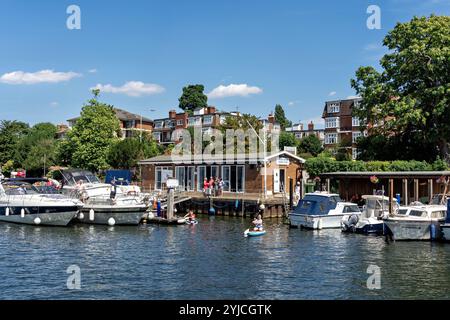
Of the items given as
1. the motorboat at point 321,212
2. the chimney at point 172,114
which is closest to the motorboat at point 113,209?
the motorboat at point 321,212

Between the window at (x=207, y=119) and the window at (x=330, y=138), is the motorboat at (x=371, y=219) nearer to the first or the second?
the window at (x=330, y=138)

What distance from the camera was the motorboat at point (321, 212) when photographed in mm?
36156

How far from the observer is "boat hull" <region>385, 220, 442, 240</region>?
100ft

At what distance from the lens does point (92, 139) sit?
77.6 metres

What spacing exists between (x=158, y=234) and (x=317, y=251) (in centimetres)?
1153

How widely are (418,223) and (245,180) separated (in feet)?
70.4

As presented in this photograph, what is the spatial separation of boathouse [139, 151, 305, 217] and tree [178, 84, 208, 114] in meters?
77.5

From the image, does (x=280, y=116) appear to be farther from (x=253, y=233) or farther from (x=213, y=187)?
(x=253, y=233)

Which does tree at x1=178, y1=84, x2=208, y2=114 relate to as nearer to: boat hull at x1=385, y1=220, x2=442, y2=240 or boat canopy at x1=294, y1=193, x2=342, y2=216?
boat canopy at x1=294, y1=193, x2=342, y2=216

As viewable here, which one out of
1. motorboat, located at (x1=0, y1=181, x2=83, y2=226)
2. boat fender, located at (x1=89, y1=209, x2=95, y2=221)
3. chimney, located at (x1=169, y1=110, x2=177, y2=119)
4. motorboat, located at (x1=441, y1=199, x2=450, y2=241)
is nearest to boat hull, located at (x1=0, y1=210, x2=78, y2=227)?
motorboat, located at (x1=0, y1=181, x2=83, y2=226)

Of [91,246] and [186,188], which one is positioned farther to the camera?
[186,188]
